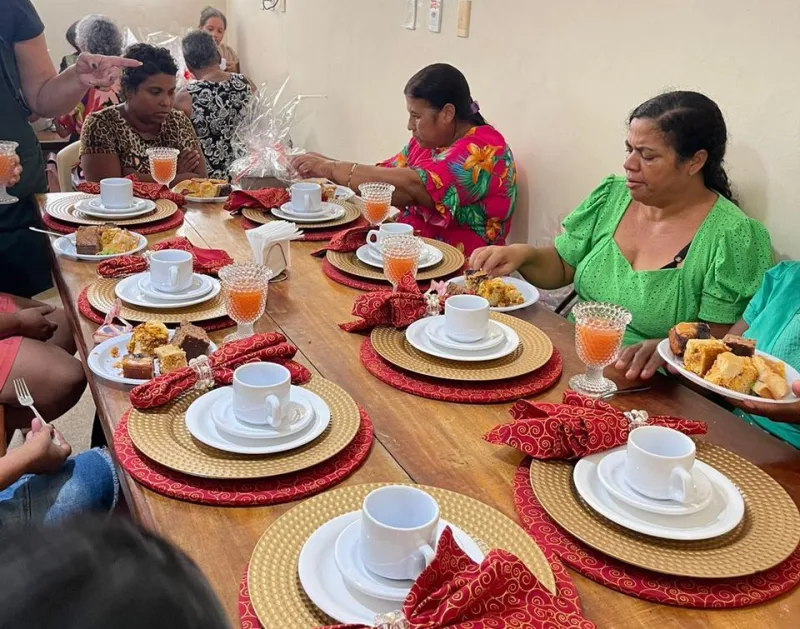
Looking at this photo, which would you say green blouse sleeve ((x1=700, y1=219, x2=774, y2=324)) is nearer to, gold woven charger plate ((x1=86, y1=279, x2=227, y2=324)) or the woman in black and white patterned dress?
gold woven charger plate ((x1=86, y1=279, x2=227, y2=324))

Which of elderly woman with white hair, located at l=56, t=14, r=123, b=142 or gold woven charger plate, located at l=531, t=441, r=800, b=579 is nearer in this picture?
gold woven charger plate, located at l=531, t=441, r=800, b=579

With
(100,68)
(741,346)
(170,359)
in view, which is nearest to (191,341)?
(170,359)

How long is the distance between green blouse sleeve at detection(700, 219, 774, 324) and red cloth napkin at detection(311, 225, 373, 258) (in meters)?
0.88

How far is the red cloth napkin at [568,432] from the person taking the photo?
1.10 metres

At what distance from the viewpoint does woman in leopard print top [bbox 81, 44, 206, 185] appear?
9.20 ft

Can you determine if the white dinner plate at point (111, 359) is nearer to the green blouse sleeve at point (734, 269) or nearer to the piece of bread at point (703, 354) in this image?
the piece of bread at point (703, 354)

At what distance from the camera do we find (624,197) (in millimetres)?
2021

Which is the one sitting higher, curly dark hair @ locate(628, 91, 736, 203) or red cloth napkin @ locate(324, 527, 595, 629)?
curly dark hair @ locate(628, 91, 736, 203)

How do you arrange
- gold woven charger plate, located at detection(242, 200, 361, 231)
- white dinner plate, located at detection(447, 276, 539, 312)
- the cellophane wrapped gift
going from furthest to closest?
1. the cellophane wrapped gift
2. gold woven charger plate, located at detection(242, 200, 361, 231)
3. white dinner plate, located at detection(447, 276, 539, 312)

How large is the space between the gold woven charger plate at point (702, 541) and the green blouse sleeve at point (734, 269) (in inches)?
29.1

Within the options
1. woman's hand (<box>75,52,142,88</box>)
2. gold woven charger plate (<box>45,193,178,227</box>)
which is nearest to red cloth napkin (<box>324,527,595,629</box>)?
gold woven charger plate (<box>45,193,178,227</box>)

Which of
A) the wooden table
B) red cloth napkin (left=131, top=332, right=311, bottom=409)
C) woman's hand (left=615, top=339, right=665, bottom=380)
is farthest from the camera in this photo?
woman's hand (left=615, top=339, right=665, bottom=380)

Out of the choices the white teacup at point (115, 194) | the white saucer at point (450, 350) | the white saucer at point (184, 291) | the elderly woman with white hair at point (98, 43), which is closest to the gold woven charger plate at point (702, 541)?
the white saucer at point (450, 350)

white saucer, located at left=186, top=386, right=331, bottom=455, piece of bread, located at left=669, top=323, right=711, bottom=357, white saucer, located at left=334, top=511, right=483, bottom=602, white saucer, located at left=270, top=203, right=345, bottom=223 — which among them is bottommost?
white saucer, located at left=270, top=203, right=345, bottom=223
